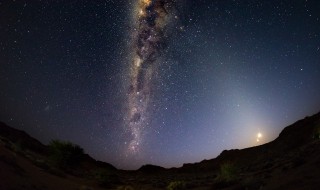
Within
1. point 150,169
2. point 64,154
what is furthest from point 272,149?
point 64,154

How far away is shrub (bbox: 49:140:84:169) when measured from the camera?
92.3 feet

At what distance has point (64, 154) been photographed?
30.2 m

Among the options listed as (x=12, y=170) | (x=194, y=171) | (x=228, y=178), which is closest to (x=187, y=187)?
(x=228, y=178)

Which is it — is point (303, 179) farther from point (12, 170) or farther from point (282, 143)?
point (282, 143)

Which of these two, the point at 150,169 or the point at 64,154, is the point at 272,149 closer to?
the point at 150,169

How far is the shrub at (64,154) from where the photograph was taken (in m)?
28.1

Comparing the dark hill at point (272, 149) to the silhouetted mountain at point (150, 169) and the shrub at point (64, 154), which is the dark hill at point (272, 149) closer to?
the silhouetted mountain at point (150, 169)

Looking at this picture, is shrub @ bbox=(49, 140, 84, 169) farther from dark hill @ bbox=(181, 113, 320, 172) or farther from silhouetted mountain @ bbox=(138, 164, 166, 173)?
silhouetted mountain @ bbox=(138, 164, 166, 173)

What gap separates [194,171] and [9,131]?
127 feet

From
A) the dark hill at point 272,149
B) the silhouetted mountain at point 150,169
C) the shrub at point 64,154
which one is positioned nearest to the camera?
the shrub at point 64,154

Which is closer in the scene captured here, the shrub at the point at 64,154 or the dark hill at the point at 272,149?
the shrub at the point at 64,154

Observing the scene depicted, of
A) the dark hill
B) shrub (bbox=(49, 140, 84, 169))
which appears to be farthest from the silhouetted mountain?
shrub (bbox=(49, 140, 84, 169))

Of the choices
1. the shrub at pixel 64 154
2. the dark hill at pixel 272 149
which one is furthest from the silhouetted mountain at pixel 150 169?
the shrub at pixel 64 154

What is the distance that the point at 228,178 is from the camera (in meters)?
19.5
